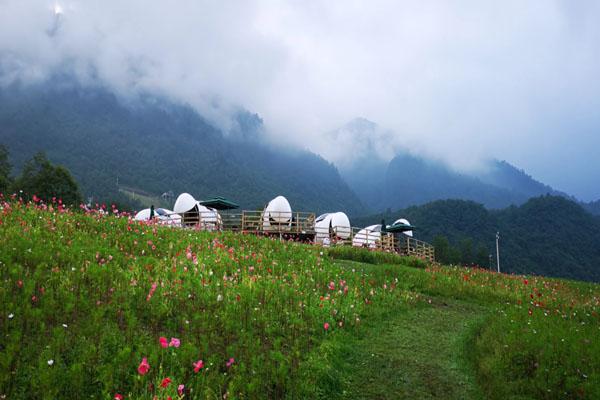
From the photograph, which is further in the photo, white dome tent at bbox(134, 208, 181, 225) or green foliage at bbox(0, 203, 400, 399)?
white dome tent at bbox(134, 208, 181, 225)

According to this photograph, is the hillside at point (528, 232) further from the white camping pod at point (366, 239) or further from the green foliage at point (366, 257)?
the green foliage at point (366, 257)

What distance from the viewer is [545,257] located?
113 m

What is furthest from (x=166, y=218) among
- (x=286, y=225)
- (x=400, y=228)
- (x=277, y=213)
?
(x=400, y=228)

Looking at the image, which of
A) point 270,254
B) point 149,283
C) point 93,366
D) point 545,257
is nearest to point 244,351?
point 93,366

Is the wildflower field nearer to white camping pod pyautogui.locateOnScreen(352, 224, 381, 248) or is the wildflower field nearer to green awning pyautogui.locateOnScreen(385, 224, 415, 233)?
white camping pod pyautogui.locateOnScreen(352, 224, 381, 248)

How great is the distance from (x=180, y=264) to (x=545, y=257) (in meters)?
124

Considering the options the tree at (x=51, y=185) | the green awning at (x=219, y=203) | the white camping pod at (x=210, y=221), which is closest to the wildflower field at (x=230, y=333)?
the white camping pod at (x=210, y=221)

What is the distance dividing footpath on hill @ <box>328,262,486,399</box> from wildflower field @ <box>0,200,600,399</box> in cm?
4

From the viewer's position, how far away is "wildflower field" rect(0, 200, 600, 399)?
6062 mm

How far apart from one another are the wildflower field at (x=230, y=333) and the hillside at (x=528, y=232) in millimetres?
96966

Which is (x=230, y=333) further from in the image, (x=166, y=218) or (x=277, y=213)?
(x=166, y=218)

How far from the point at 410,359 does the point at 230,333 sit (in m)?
3.57

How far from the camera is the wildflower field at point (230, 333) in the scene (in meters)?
6.06

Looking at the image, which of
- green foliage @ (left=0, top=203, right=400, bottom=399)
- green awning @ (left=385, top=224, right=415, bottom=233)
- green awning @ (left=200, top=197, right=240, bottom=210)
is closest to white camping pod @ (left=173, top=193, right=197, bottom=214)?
green awning @ (left=200, top=197, right=240, bottom=210)
